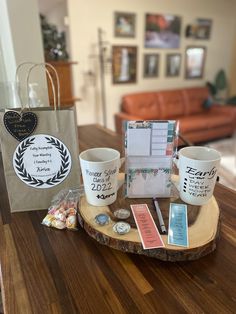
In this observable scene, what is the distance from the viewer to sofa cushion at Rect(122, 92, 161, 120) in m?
3.58

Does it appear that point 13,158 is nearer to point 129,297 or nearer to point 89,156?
point 89,156

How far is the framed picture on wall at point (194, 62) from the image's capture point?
13.3 feet

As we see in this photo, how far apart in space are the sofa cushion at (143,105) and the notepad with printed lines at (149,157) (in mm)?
2985

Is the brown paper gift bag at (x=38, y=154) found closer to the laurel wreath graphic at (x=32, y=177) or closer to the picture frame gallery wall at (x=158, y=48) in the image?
the laurel wreath graphic at (x=32, y=177)

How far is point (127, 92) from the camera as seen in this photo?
379cm

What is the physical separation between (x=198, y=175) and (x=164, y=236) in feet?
Answer: 0.56

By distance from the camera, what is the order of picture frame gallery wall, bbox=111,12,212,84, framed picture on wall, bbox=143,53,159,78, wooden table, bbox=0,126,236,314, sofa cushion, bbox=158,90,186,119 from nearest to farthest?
wooden table, bbox=0,126,236,314
picture frame gallery wall, bbox=111,12,212,84
framed picture on wall, bbox=143,53,159,78
sofa cushion, bbox=158,90,186,119

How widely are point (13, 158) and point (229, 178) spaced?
8.50 feet

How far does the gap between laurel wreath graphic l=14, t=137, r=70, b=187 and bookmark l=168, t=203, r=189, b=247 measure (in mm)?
310

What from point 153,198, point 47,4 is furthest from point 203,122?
point 153,198

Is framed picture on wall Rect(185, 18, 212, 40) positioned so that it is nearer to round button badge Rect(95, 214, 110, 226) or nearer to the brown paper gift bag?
the brown paper gift bag

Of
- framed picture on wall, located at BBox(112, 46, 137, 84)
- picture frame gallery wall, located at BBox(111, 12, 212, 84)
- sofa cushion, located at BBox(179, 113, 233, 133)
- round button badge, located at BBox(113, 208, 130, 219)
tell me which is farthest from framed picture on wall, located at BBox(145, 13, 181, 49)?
round button badge, located at BBox(113, 208, 130, 219)

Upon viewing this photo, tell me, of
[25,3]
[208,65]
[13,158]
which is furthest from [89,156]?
[208,65]

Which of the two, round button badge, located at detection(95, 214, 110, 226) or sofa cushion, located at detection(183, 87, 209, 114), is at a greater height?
round button badge, located at detection(95, 214, 110, 226)
